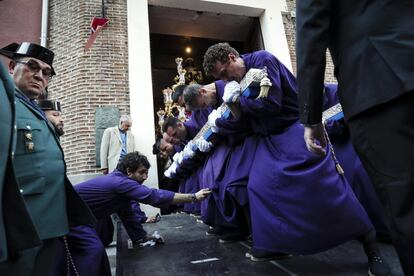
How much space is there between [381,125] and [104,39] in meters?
6.36

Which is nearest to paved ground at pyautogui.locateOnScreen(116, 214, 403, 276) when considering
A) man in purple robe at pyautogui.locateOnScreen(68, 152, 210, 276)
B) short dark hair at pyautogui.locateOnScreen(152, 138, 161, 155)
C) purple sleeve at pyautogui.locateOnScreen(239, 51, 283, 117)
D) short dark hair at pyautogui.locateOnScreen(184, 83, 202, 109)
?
man in purple robe at pyautogui.locateOnScreen(68, 152, 210, 276)

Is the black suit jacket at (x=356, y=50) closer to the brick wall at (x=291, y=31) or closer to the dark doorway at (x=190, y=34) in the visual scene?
the dark doorway at (x=190, y=34)

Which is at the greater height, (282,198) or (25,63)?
(25,63)

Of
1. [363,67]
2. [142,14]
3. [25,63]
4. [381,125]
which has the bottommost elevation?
[381,125]

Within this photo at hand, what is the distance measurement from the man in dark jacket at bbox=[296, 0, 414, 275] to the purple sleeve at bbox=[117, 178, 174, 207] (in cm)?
194

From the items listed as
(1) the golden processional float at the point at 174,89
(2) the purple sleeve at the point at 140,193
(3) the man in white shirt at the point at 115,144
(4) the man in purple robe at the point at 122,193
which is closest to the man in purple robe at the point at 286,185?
(4) the man in purple robe at the point at 122,193

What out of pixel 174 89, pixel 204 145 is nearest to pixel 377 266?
pixel 204 145

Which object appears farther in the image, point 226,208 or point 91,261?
point 226,208

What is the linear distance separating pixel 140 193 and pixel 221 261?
0.93 m

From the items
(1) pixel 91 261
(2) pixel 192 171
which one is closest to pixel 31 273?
(1) pixel 91 261

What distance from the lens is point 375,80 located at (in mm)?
1028

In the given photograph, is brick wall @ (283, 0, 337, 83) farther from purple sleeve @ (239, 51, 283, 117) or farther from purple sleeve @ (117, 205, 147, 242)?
purple sleeve @ (117, 205, 147, 242)

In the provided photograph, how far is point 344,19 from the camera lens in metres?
1.13

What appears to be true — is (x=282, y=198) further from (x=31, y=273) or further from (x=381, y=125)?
(x=31, y=273)
